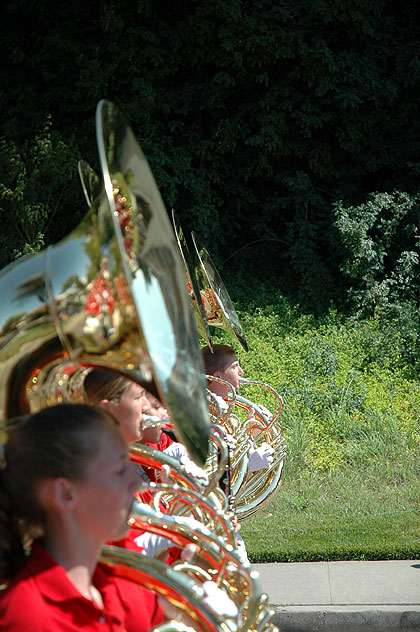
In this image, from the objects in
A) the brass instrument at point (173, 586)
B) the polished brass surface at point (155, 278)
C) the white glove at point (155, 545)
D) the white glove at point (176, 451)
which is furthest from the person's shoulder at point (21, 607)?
the white glove at point (176, 451)

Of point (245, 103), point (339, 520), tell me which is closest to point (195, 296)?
point (339, 520)

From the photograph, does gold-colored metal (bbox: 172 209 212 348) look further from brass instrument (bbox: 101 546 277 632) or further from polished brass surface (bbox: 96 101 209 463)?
brass instrument (bbox: 101 546 277 632)

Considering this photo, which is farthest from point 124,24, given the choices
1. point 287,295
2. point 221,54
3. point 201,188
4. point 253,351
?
point 253,351

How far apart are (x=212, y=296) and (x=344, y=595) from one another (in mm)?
1794

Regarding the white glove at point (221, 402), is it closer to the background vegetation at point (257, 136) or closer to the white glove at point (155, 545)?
the white glove at point (155, 545)

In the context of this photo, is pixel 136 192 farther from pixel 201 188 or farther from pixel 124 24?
pixel 124 24

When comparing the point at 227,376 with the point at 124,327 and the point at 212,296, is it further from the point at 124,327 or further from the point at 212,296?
the point at 124,327

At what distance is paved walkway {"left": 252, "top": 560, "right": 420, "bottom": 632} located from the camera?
4.14 m

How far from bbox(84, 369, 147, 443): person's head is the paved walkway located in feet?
8.46

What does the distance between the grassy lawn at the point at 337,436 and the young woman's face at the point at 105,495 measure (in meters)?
3.85

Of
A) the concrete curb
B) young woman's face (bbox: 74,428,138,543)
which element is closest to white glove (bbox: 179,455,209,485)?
young woman's face (bbox: 74,428,138,543)

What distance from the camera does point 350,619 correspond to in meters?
4.15

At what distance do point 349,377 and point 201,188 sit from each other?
3.99 m

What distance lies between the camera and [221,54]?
1147 cm
